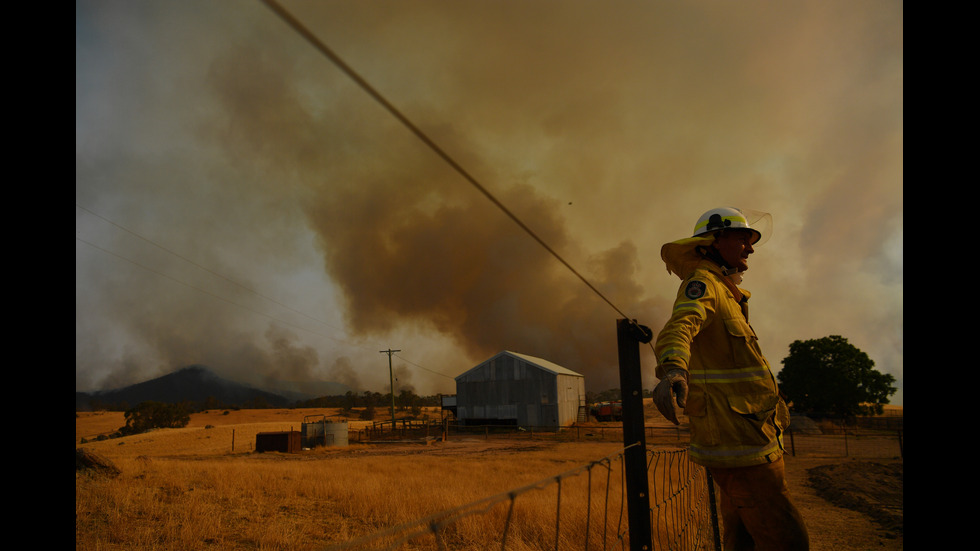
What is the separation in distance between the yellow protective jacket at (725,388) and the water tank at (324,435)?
32394 mm

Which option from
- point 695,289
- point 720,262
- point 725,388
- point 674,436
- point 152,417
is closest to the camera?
point 695,289

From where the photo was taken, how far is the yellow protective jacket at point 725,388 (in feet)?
8.29

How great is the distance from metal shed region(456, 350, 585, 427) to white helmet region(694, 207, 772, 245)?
4257cm

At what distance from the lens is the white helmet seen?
3.05 meters

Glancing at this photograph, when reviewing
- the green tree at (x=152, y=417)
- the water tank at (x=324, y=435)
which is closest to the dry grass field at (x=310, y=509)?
the water tank at (x=324, y=435)

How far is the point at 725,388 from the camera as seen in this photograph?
2613 millimetres

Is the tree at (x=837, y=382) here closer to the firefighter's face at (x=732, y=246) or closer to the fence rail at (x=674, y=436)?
the fence rail at (x=674, y=436)

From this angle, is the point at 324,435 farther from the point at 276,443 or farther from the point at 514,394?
the point at 514,394

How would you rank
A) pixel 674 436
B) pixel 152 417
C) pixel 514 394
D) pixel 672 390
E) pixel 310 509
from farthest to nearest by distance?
pixel 152 417, pixel 514 394, pixel 674 436, pixel 310 509, pixel 672 390

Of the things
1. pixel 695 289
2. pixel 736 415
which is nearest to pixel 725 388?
pixel 736 415

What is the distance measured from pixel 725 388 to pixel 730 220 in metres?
1.03
